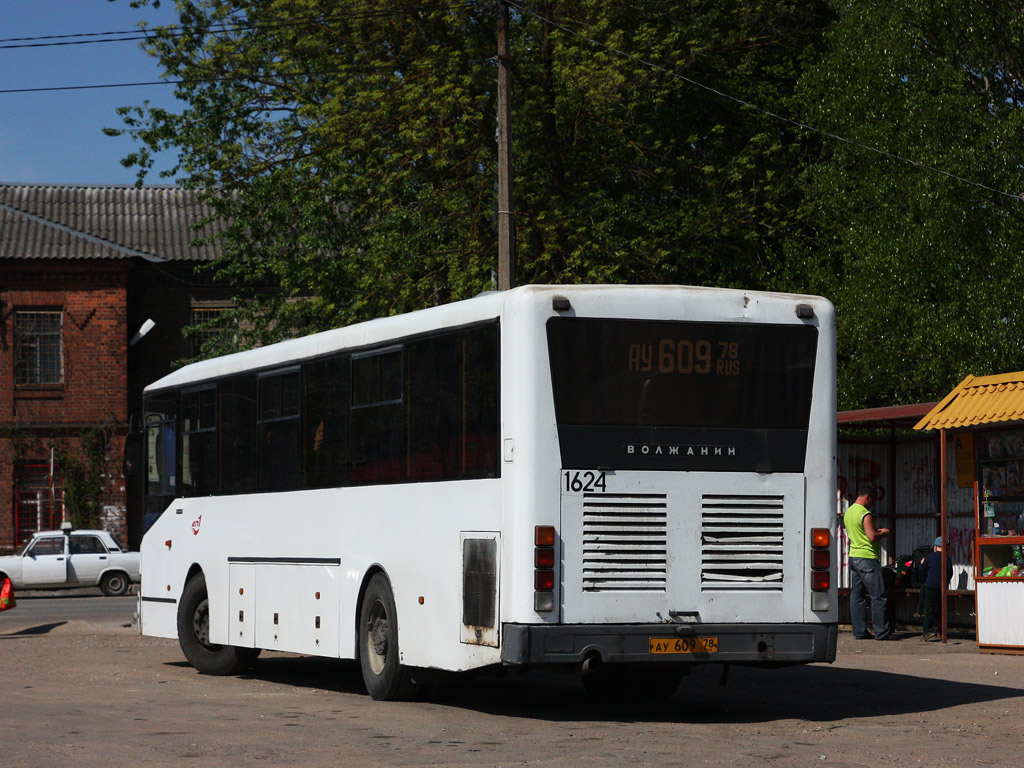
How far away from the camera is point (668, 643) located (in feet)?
37.3

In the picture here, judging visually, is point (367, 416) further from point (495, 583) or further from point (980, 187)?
point (980, 187)

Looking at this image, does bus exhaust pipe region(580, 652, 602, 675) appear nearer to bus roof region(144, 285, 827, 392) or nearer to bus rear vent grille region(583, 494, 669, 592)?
bus rear vent grille region(583, 494, 669, 592)

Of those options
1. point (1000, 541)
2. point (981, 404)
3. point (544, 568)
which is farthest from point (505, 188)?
point (544, 568)

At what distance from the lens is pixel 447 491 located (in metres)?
12.2

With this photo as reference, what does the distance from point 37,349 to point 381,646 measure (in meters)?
36.2

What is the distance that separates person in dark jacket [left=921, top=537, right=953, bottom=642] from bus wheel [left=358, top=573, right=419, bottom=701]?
30.8 ft

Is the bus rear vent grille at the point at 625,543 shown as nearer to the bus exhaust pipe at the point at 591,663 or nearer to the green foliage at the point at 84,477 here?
the bus exhaust pipe at the point at 591,663

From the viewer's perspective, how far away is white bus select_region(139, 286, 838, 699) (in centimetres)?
1131

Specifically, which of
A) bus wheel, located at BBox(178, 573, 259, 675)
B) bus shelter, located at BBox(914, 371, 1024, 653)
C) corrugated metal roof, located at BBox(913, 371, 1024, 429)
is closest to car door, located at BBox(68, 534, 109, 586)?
bus wheel, located at BBox(178, 573, 259, 675)

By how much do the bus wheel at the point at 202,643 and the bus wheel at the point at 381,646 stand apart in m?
3.51

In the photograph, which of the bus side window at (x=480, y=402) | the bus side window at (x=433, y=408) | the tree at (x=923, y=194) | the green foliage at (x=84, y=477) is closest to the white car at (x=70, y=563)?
the green foliage at (x=84, y=477)

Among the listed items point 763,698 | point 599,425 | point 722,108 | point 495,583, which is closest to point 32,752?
point 495,583

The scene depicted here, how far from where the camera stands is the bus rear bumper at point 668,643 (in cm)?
1109

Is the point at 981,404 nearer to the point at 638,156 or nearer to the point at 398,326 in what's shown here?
the point at 398,326
